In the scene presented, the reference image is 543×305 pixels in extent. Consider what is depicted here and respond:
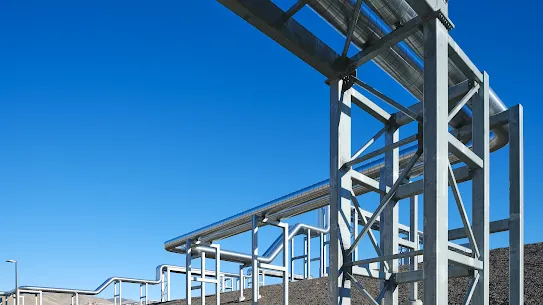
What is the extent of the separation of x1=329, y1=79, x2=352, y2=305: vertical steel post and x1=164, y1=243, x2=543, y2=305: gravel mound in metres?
8.70

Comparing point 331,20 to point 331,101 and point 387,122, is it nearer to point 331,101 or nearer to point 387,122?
point 331,101

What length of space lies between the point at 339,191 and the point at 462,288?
394 inches

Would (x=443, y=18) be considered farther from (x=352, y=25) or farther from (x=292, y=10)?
(x=292, y=10)

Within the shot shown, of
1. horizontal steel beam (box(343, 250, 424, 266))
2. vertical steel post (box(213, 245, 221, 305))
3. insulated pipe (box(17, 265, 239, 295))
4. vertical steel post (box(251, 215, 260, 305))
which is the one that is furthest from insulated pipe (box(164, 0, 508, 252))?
insulated pipe (box(17, 265, 239, 295))

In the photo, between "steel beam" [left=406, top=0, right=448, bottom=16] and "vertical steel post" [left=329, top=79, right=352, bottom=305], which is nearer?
"steel beam" [left=406, top=0, right=448, bottom=16]

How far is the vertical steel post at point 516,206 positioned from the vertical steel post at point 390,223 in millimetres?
2958

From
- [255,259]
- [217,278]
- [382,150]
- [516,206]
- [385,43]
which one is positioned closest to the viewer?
[385,43]

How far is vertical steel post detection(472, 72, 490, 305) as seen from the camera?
9.34 meters

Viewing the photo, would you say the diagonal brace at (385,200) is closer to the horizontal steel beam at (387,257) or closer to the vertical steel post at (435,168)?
the horizontal steel beam at (387,257)

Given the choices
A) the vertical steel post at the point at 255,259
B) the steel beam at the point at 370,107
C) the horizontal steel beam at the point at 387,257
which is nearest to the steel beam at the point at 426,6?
the steel beam at the point at 370,107

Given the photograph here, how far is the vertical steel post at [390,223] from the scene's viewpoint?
9.98m

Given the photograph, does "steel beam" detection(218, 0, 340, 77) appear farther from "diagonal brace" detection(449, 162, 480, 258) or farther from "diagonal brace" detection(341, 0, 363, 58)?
"diagonal brace" detection(449, 162, 480, 258)

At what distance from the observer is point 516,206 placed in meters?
12.5

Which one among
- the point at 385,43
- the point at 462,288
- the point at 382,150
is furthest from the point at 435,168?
the point at 462,288
